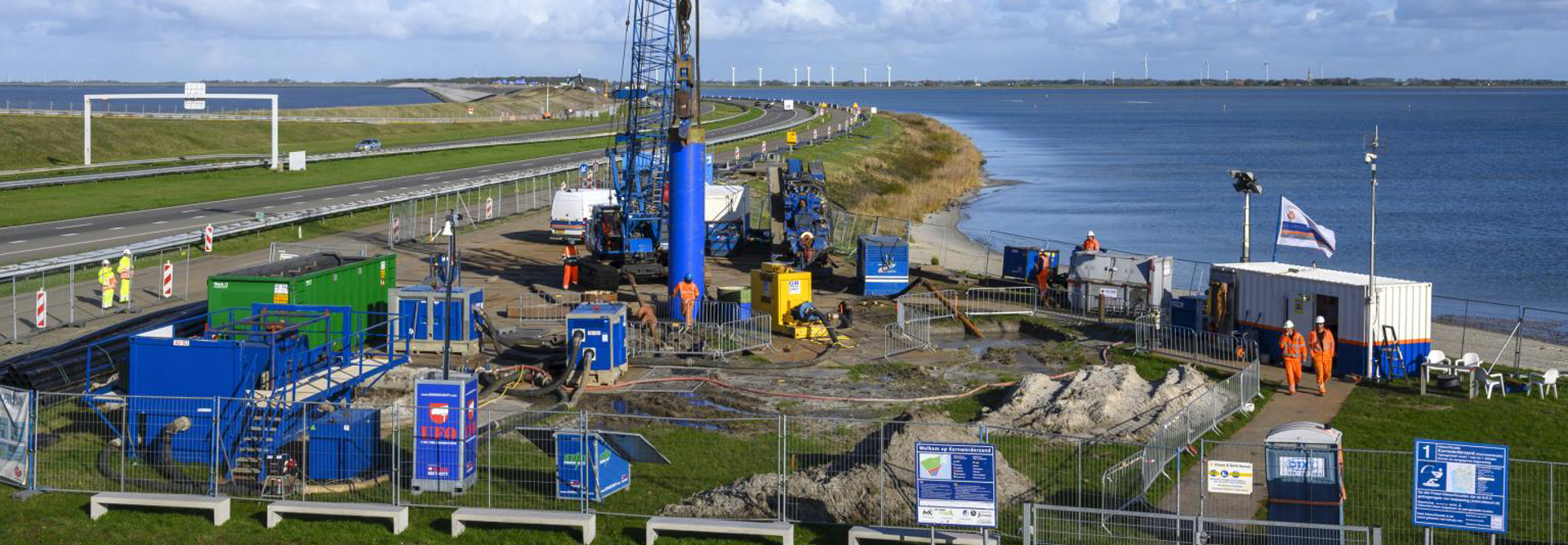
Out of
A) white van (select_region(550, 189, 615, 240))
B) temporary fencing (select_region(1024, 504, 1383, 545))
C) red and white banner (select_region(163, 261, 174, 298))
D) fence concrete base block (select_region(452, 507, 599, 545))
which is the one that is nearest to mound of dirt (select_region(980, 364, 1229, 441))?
temporary fencing (select_region(1024, 504, 1383, 545))

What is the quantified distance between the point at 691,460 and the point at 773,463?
4.38 feet

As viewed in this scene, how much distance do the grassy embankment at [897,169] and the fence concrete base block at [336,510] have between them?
2181 inches

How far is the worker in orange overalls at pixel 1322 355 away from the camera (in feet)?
90.5

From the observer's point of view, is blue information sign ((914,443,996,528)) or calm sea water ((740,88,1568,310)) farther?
calm sea water ((740,88,1568,310))

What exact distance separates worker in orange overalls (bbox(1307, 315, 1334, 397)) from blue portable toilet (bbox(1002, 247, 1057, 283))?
1423 centimetres

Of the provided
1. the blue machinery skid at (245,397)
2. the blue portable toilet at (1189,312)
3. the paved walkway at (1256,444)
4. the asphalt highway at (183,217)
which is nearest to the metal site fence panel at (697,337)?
the blue machinery skid at (245,397)

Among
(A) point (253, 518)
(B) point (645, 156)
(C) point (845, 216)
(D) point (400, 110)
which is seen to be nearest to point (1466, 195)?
(C) point (845, 216)

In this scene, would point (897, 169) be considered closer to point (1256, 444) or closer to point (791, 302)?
point (791, 302)

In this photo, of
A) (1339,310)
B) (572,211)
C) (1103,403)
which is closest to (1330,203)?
(572,211)

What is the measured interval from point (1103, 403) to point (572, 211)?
31201mm

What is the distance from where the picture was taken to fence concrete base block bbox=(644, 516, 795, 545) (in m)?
16.9

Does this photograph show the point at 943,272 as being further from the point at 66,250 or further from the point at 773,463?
the point at 66,250

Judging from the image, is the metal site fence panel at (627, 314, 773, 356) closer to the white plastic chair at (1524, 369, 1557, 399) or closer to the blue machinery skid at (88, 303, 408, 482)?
the blue machinery skid at (88, 303, 408, 482)

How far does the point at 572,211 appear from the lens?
52344mm
